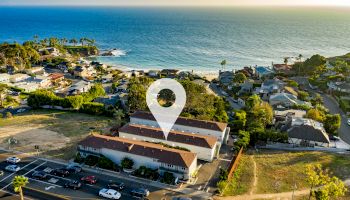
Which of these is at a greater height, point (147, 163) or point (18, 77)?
point (18, 77)

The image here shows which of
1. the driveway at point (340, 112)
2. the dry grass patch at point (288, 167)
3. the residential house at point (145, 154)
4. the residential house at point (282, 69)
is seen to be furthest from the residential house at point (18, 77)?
the driveway at point (340, 112)

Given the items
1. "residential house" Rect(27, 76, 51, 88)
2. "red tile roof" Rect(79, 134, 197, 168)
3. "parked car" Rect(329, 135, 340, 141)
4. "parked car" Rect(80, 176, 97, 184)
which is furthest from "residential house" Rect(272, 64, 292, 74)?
"parked car" Rect(80, 176, 97, 184)

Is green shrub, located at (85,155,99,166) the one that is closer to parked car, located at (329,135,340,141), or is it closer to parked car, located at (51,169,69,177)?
parked car, located at (51,169,69,177)

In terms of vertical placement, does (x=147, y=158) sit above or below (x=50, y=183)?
above

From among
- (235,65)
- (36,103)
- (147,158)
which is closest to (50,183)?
(147,158)

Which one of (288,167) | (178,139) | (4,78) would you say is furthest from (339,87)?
(4,78)

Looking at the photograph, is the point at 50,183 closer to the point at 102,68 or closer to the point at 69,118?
the point at 69,118

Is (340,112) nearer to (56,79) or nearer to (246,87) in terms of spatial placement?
(246,87)
